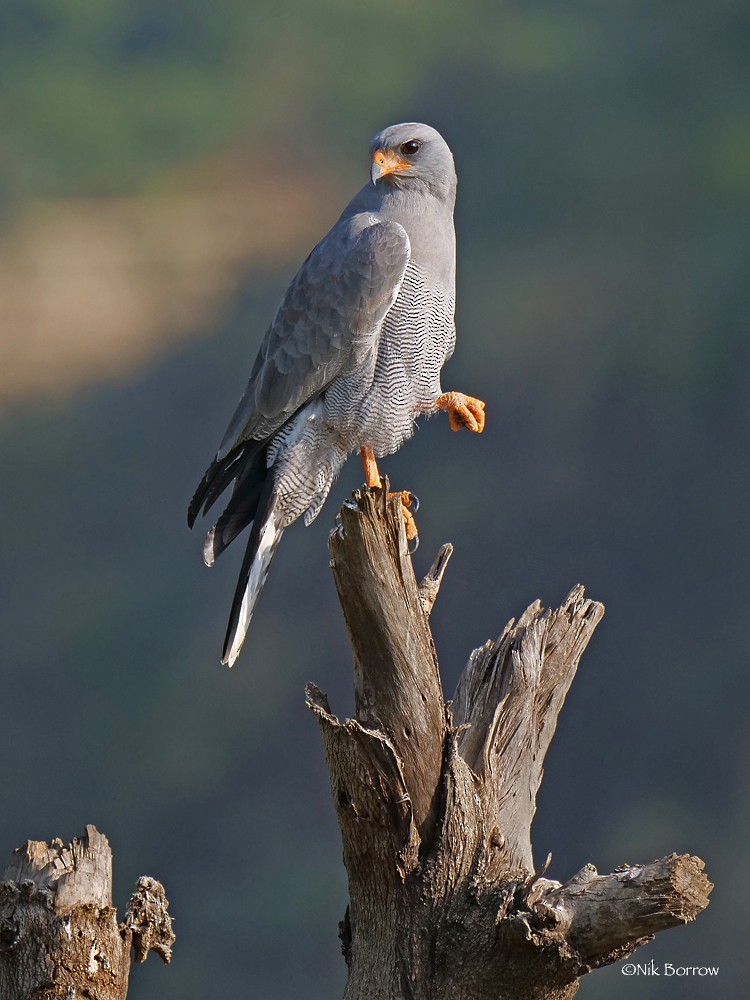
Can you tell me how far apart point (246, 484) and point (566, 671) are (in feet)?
3.63

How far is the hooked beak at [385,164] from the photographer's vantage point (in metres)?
3.11

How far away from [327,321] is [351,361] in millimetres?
132

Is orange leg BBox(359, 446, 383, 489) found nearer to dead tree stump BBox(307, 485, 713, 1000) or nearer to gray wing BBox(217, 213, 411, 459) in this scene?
gray wing BBox(217, 213, 411, 459)

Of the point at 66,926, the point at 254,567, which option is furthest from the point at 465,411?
the point at 66,926

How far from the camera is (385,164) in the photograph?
3127 mm

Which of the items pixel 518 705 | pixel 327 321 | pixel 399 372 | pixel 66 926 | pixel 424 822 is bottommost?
pixel 66 926

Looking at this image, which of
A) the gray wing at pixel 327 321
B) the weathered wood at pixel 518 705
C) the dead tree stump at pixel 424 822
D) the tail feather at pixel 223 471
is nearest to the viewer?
the dead tree stump at pixel 424 822

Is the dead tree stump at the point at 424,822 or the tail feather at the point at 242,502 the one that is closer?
the dead tree stump at the point at 424,822

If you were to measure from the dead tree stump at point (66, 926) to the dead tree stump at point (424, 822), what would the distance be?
1.59ft

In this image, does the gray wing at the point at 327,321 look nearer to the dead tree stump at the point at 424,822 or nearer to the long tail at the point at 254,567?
the long tail at the point at 254,567

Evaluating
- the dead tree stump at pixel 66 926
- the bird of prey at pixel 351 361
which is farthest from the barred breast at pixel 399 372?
the dead tree stump at pixel 66 926

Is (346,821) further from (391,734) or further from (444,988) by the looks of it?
(444,988)

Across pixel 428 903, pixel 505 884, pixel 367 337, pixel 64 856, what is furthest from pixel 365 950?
pixel 367 337

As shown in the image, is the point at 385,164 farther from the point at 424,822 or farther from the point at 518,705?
the point at 424,822
